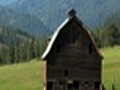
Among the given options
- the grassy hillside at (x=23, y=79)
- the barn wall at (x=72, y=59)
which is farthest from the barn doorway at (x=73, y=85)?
the grassy hillside at (x=23, y=79)

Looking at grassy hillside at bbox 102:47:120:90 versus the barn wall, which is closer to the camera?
the barn wall

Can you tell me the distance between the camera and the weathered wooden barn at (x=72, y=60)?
22.8 metres

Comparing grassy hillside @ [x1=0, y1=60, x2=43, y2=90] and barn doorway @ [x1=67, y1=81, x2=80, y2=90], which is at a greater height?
grassy hillside @ [x1=0, y1=60, x2=43, y2=90]

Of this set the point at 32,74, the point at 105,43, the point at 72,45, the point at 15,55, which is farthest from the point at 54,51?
the point at 15,55

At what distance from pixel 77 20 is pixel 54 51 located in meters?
1.58

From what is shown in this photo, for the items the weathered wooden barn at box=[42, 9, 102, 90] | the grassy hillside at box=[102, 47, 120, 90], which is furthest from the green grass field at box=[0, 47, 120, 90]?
the weathered wooden barn at box=[42, 9, 102, 90]

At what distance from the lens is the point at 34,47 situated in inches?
6718

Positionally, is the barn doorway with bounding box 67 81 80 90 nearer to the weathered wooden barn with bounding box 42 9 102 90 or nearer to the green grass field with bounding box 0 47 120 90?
the weathered wooden barn with bounding box 42 9 102 90

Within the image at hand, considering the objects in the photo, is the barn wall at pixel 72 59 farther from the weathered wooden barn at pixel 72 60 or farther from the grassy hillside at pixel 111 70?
the grassy hillside at pixel 111 70

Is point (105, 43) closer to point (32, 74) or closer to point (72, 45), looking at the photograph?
point (32, 74)

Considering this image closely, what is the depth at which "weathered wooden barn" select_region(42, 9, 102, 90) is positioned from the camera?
22797 millimetres

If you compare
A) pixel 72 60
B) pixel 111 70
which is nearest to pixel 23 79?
pixel 111 70

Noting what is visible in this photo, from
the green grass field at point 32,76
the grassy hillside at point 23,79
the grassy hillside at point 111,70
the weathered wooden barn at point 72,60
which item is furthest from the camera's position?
the grassy hillside at point 23,79

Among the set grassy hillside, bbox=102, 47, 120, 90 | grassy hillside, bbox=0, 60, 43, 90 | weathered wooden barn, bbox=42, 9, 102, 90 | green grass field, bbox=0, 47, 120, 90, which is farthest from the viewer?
grassy hillside, bbox=0, 60, 43, 90
